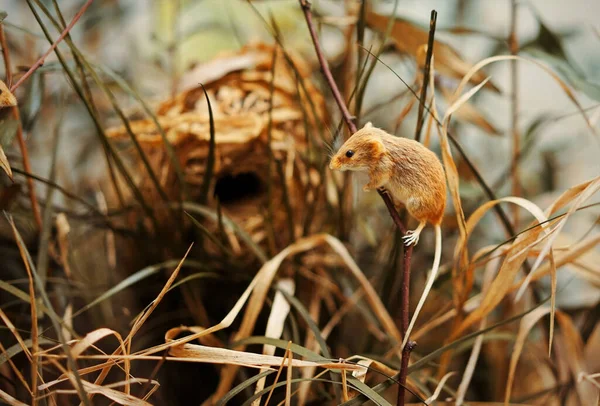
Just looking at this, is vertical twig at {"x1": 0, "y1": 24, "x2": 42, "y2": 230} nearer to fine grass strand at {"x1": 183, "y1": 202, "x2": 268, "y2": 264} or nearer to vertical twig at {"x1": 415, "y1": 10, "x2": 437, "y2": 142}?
fine grass strand at {"x1": 183, "y1": 202, "x2": 268, "y2": 264}

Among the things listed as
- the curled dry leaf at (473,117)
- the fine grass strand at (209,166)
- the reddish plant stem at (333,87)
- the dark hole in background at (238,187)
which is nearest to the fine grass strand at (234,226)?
the fine grass strand at (209,166)

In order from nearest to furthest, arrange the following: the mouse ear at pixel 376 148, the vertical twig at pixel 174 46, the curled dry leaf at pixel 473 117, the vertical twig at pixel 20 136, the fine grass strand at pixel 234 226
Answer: the mouse ear at pixel 376 148
the vertical twig at pixel 20 136
the fine grass strand at pixel 234 226
the curled dry leaf at pixel 473 117
the vertical twig at pixel 174 46

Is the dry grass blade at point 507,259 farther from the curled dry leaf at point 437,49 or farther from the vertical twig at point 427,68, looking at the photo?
the curled dry leaf at point 437,49

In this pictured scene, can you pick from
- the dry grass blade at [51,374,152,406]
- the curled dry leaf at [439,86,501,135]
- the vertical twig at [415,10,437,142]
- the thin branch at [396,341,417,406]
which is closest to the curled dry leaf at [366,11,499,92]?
the curled dry leaf at [439,86,501,135]

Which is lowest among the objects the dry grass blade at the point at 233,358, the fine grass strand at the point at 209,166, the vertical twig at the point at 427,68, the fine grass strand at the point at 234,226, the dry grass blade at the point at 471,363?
the dry grass blade at the point at 471,363

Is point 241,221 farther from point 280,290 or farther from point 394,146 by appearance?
point 394,146

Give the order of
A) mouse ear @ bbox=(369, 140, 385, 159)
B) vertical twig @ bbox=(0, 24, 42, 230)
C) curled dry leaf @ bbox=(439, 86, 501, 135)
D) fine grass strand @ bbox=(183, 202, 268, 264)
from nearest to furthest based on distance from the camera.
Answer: mouse ear @ bbox=(369, 140, 385, 159)
vertical twig @ bbox=(0, 24, 42, 230)
fine grass strand @ bbox=(183, 202, 268, 264)
curled dry leaf @ bbox=(439, 86, 501, 135)

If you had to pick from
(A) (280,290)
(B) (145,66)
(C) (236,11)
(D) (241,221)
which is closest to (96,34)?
(B) (145,66)
